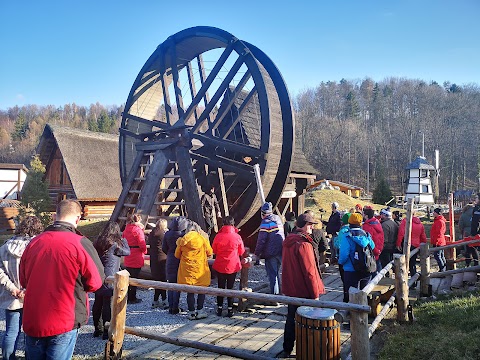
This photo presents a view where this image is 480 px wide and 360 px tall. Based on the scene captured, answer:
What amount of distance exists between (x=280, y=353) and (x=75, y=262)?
8.99 feet

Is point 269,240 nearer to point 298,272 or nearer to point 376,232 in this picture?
point 298,272

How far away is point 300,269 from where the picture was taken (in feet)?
13.7

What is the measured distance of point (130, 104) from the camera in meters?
11.1

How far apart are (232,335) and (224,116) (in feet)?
21.2

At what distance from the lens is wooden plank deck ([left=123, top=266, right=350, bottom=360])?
4336 mm

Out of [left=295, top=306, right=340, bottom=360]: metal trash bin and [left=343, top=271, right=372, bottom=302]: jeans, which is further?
[left=343, top=271, right=372, bottom=302]: jeans

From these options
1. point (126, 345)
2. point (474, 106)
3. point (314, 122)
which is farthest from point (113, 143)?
point (474, 106)

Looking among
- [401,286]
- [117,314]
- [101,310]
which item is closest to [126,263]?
[101,310]

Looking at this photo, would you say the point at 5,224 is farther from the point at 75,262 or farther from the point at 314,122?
the point at 314,122

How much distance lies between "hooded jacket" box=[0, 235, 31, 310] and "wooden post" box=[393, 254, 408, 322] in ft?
15.9

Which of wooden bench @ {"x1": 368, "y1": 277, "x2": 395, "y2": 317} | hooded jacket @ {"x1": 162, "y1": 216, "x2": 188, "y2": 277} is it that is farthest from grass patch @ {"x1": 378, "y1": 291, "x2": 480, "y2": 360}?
hooded jacket @ {"x1": 162, "y1": 216, "x2": 188, "y2": 277}

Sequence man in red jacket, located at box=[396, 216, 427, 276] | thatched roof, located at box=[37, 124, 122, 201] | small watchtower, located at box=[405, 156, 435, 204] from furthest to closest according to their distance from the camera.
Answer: small watchtower, located at box=[405, 156, 435, 204] < thatched roof, located at box=[37, 124, 122, 201] < man in red jacket, located at box=[396, 216, 427, 276]

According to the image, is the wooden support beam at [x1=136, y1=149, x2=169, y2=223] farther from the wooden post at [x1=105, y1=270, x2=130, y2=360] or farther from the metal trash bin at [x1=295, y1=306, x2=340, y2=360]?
the metal trash bin at [x1=295, y1=306, x2=340, y2=360]

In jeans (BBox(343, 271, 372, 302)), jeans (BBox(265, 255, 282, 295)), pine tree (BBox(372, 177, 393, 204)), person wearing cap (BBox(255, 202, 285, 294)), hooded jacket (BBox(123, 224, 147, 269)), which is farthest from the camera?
pine tree (BBox(372, 177, 393, 204))
